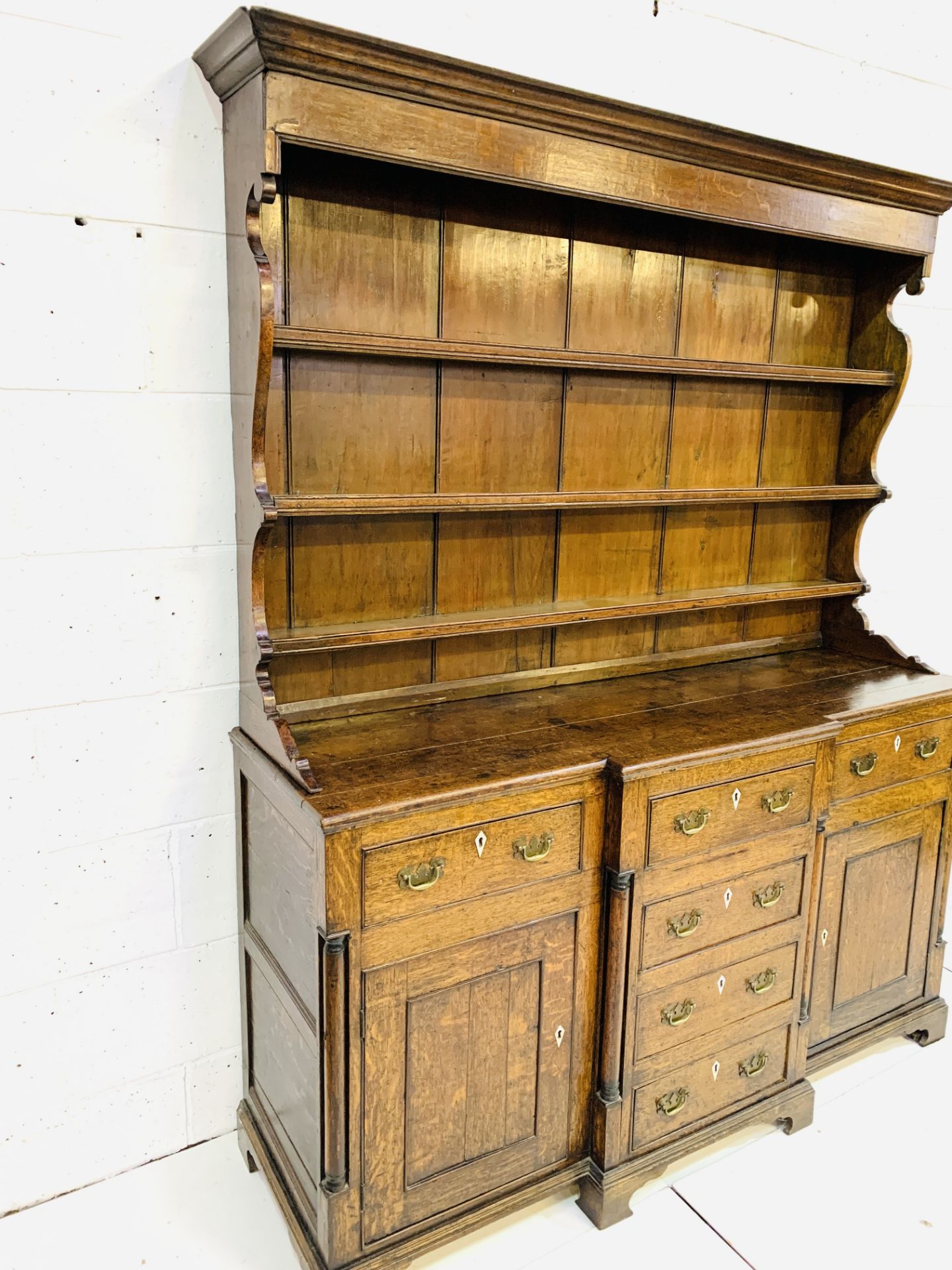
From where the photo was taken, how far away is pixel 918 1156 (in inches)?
84.7

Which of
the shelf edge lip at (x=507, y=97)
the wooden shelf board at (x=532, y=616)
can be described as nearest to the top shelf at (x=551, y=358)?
the shelf edge lip at (x=507, y=97)

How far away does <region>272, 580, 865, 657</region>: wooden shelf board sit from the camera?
1.82 metres

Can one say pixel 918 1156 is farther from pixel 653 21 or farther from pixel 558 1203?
pixel 653 21

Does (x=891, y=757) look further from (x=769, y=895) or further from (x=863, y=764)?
(x=769, y=895)

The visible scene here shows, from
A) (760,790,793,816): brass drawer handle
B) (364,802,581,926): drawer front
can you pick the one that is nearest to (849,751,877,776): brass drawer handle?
(760,790,793,816): brass drawer handle

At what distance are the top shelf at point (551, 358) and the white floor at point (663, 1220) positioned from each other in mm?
1687

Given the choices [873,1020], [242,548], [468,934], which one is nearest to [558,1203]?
[468,934]

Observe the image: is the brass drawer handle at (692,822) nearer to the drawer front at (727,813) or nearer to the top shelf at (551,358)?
the drawer front at (727,813)

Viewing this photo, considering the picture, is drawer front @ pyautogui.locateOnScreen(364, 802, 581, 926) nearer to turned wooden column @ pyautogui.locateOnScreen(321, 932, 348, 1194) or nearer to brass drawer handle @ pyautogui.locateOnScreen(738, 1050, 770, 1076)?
turned wooden column @ pyautogui.locateOnScreen(321, 932, 348, 1194)

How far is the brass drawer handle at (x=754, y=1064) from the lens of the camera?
212 centimetres

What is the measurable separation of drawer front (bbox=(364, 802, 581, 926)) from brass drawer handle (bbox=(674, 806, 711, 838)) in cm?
21

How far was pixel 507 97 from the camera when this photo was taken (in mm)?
1674

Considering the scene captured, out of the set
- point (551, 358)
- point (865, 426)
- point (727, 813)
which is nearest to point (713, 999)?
point (727, 813)

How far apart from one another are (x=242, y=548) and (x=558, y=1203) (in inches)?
58.2
